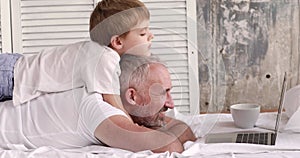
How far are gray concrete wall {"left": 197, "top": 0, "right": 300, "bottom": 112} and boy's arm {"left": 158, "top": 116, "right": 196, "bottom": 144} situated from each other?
1.04m

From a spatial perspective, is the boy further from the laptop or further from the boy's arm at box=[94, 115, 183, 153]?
the laptop

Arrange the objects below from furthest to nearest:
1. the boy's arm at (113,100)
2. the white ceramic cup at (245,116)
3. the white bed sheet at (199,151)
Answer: the white ceramic cup at (245,116)
the boy's arm at (113,100)
the white bed sheet at (199,151)

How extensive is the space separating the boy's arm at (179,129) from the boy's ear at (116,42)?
0.23 metres

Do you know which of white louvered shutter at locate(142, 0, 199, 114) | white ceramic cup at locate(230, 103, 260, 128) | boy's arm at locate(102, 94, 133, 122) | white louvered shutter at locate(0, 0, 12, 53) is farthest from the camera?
white louvered shutter at locate(0, 0, 12, 53)

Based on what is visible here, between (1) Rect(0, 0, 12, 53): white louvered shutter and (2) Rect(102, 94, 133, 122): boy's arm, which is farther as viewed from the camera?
(1) Rect(0, 0, 12, 53): white louvered shutter

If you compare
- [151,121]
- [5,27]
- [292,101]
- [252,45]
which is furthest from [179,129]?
[5,27]

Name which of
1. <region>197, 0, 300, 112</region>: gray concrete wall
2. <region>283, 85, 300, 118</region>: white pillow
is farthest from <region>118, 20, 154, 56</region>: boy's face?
<region>197, 0, 300, 112</region>: gray concrete wall

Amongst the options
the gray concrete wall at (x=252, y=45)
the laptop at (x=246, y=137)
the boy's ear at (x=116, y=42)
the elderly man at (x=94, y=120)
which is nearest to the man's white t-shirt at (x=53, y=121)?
the elderly man at (x=94, y=120)

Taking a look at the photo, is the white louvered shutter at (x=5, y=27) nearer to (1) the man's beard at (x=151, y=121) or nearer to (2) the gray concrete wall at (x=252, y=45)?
(2) the gray concrete wall at (x=252, y=45)

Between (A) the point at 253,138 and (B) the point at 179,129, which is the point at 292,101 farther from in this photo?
(B) the point at 179,129

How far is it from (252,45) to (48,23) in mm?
945

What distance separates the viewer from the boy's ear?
1.43 meters

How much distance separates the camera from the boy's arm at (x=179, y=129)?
1.43 metres

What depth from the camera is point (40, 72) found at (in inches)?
59.1
